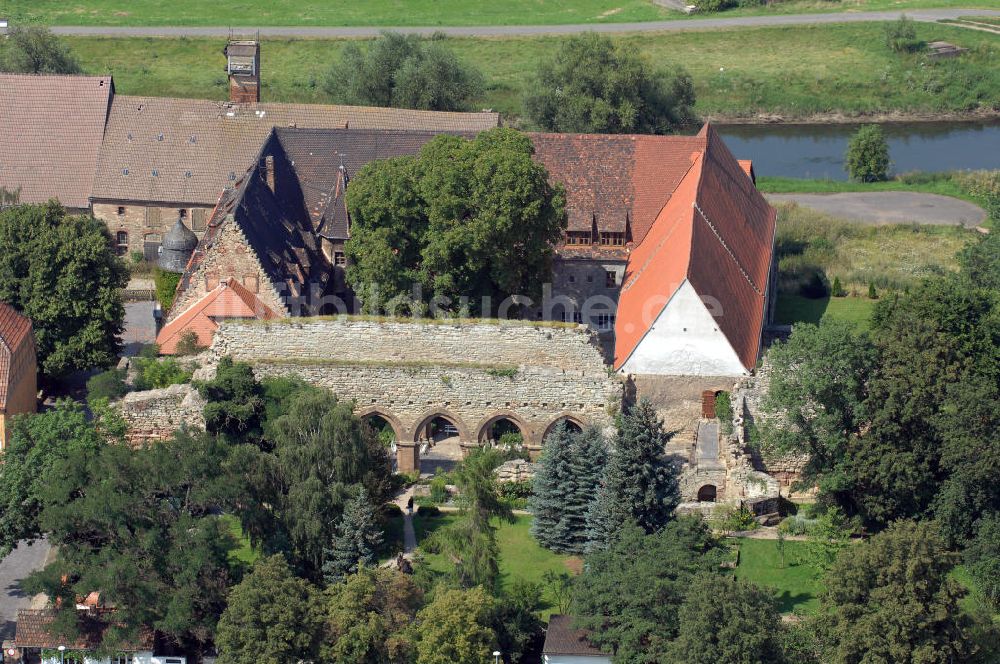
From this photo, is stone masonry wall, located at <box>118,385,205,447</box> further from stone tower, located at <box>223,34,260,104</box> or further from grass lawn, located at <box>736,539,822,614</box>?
stone tower, located at <box>223,34,260,104</box>

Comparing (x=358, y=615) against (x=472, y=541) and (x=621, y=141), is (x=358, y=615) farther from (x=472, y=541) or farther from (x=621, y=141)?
(x=621, y=141)

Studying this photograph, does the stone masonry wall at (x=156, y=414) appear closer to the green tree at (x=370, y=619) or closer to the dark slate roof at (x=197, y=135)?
the green tree at (x=370, y=619)

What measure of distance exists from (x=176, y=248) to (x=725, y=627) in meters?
34.7

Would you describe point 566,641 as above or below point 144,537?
below

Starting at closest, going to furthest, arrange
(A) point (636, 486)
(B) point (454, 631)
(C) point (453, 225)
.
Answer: (B) point (454, 631) < (A) point (636, 486) < (C) point (453, 225)

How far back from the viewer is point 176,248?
81.6 meters

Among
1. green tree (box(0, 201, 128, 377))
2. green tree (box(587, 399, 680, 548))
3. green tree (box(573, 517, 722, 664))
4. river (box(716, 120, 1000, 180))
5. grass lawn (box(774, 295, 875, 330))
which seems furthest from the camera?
river (box(716, 120, 1000, 180))

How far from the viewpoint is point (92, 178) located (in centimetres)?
9125

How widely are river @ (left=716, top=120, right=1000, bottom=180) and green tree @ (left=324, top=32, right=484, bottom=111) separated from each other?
16.9 meters

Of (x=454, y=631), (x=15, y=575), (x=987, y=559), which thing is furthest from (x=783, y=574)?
(x=15, y=575)

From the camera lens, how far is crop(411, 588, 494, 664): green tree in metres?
55.9

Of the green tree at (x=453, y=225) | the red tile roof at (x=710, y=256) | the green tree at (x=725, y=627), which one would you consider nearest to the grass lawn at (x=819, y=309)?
the red tile roof at (x=710, y=256)

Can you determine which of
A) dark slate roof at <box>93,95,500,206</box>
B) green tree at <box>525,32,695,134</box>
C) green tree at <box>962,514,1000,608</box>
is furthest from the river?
green tree at <box>962,514,1000,608</box>

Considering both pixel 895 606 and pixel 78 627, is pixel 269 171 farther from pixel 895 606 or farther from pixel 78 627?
pixel 895 606
